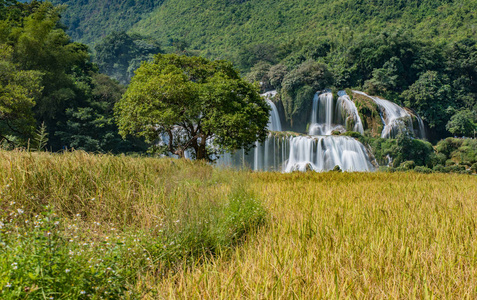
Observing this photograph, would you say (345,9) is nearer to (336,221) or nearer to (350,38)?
(350,38)

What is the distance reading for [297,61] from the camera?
129 ft

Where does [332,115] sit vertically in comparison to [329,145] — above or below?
above

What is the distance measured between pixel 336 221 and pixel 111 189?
8.86 ft

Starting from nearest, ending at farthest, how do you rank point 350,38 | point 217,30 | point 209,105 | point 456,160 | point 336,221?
point 336,221, point 209,105, point 456,160, point 350,38, point 217,30

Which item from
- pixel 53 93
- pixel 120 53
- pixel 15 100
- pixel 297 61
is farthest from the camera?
pixel 120 53

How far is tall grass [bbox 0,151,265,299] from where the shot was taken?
1.84 m

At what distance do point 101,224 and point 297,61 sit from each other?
3871 centimetres

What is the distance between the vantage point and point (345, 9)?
56.2m

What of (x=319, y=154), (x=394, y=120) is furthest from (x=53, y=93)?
(x=394, y=120)

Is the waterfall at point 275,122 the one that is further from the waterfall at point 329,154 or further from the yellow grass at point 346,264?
the yellow grass at point 346,264

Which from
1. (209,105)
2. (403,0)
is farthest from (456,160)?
(403,0)

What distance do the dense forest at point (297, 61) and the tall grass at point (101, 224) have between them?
2.75 feet

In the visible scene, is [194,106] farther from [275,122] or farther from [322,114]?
[322,114]

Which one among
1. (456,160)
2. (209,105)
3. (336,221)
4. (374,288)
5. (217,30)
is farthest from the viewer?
(217,30)
